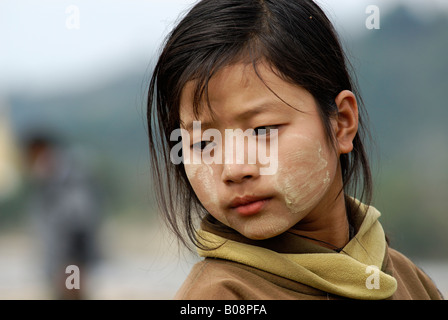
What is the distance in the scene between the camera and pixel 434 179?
10.1 metres

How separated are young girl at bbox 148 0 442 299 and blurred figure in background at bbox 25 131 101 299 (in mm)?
5112

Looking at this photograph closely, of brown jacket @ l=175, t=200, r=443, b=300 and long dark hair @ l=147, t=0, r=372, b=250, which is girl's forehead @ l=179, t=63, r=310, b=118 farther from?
brown jacket @ l=175, t=200, r=443, b=300

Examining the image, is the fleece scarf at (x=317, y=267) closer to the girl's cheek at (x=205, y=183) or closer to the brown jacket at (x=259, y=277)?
the brown jacket at (x=259, y=277)

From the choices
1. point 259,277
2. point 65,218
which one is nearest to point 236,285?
point 259,277

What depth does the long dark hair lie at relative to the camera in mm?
2018

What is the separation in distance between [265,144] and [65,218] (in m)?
5.58

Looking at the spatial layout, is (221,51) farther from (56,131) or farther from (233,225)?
(56,131)

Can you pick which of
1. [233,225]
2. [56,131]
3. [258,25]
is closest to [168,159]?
[233,225]

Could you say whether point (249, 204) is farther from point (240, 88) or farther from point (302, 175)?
point (240, 88)

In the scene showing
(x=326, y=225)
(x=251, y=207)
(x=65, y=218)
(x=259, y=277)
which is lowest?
(x=65, y=218)

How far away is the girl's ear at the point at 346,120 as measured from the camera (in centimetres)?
221

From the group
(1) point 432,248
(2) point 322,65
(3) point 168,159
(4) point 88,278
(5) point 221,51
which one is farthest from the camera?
(1) point 432,248

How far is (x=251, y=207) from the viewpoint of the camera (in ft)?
6.44

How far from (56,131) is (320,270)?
264 inches
